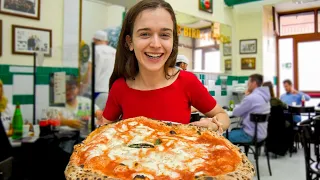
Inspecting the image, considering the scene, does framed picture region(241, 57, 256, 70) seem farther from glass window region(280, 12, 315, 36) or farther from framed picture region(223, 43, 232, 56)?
glass window region(280, 12, 315, 36)

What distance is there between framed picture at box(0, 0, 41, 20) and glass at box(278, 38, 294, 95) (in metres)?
2.77

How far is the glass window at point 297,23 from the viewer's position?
1728 millimetres

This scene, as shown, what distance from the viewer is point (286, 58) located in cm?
208

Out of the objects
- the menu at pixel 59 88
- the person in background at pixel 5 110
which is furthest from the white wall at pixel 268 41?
the person in background at pixel 5 110

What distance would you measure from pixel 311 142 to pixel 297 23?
40.7 inches

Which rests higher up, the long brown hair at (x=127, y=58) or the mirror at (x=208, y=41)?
the mirror at (x=208, y=41)

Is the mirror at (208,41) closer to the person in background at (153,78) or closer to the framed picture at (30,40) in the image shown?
the person in background at (153,78)

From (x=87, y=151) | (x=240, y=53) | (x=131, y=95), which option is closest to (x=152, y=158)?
(x=87, y=151)

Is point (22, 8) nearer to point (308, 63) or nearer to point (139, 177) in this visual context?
point (308, 63)

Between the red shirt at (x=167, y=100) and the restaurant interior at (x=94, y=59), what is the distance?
0.10 m

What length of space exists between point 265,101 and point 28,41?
3045 mm

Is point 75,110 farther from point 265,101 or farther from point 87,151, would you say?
point 265,101

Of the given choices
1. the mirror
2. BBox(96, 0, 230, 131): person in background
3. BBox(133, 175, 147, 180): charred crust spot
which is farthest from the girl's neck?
the mirror

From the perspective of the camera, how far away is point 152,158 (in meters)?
0.78
